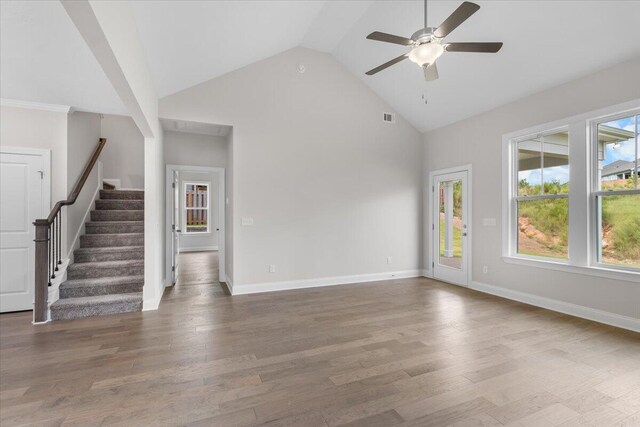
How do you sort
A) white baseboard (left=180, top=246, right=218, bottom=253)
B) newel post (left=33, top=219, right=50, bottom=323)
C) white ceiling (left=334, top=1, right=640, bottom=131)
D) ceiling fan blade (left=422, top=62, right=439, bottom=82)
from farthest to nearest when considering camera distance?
1. white baseboard (left=180, top=246, right=218, bottom=253)
2. newel post (left=33, top=219, right=50, bottom=323)
3. white ceiling (left=334, top=1, right=640, bottom=131)
4. ceiling fan blade (left=422, top=62, right=439, bottom=82)

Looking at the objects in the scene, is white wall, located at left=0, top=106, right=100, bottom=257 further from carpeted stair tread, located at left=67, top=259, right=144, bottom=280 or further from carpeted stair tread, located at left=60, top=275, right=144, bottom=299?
carpeted stair tread, located at left=60, top=275, right=144, bottom=299

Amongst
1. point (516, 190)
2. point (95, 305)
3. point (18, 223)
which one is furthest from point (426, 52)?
point (18, 223)

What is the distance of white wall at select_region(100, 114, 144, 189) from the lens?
6004 millimetres

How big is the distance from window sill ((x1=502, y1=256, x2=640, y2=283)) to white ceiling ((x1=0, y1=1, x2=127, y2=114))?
19.5 ft

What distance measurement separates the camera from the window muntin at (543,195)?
4.02 meters

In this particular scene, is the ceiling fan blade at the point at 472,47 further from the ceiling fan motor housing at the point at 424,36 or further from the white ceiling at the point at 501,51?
the white ceiling at the point at 501,51

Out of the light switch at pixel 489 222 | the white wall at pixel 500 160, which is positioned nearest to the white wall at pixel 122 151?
the white wall at pixel 500 160

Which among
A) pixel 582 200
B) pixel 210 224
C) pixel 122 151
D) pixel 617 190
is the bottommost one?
pixel 210 224

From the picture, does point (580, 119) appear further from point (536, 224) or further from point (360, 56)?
point (360, 56)

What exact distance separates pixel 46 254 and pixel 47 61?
7.19 feet

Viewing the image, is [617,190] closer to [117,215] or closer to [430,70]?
[430,70]

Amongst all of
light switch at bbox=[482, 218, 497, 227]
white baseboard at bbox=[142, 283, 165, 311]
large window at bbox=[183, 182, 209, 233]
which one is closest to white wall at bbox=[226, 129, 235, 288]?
white baseboard at bbox=[142, 283, 165, 311]

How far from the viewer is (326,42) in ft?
16.4

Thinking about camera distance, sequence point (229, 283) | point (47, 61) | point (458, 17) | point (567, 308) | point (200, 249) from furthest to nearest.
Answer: point (200, 249) < point (229, 283) < point (567, 308) < point (47, 61) < point (458, 17)
